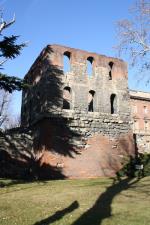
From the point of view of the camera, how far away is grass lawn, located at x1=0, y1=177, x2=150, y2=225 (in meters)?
9.40

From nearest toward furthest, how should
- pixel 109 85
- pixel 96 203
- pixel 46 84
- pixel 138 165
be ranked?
pixel 96 203, pixel 138 165, pixel 46 84, pixel 109 85

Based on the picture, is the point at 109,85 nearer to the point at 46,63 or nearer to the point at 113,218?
→ the point at 46,63

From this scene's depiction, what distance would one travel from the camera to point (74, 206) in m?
11.6

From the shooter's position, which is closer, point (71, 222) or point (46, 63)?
point (71, 222)

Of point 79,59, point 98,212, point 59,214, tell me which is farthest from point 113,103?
point 59,214

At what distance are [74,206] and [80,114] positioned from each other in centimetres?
1238

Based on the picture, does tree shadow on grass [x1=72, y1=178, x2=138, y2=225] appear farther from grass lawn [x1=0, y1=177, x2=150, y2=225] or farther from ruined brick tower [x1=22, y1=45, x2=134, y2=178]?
ruined brick tower [x1=22, y1=45, x2=134, y2=178]

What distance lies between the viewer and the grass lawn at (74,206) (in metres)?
9.40

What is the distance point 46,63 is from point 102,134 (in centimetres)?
643

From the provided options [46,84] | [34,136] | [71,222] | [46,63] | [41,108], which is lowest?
[71,222]

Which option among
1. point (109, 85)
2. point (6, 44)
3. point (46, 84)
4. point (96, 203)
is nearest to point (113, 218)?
point (96, 203)

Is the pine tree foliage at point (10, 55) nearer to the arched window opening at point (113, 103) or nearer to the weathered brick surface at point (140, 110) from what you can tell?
the arched window opening at point (113, 103)

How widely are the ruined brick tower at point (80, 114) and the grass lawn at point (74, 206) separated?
20.7ft

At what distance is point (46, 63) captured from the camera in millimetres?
23812
